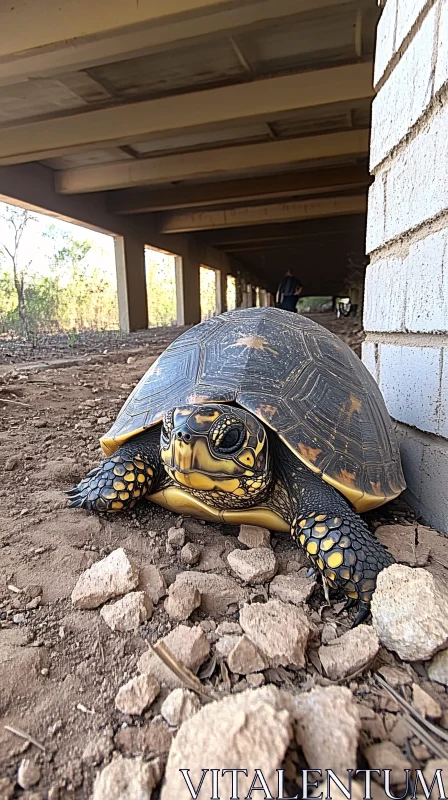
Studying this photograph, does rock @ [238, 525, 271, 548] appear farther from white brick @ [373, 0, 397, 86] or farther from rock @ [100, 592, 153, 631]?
white brick @ [373, 0, 397, 86]

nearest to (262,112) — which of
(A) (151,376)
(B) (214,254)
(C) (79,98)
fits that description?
(C) (79,98)

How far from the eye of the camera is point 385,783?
2.11ft

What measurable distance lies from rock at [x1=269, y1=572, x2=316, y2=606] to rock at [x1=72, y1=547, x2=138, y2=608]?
1.25 feet

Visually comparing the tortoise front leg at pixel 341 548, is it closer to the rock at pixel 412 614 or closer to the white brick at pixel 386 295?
the rock at pixel 412 614

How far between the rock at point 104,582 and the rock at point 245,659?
35 cm

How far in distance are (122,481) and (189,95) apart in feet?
17.4

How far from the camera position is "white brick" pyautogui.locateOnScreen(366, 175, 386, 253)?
2026mm

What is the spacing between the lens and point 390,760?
678 mm

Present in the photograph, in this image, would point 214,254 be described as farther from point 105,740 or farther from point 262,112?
point 105,740

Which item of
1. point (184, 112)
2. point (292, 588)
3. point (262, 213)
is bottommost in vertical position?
point (292, 588)

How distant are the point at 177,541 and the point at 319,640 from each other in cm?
58

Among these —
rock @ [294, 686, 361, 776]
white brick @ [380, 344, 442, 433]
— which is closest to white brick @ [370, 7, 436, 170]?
white brick @ [380, 344, 442, 433]

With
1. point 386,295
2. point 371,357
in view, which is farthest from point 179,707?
point 371,357

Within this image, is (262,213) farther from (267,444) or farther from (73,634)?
(73,634)
